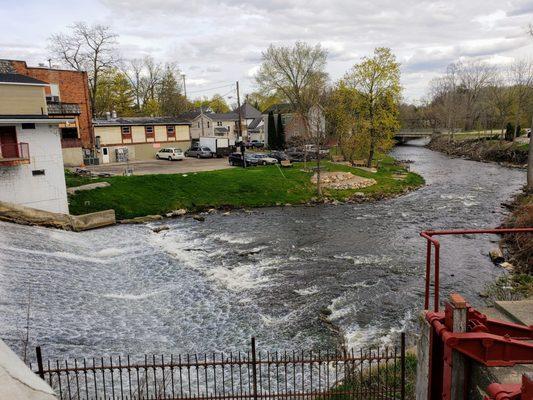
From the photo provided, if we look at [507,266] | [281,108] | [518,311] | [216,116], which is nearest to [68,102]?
[216,116]

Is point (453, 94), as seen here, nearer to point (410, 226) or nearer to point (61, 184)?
point (410, 226)

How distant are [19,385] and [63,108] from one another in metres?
42.2

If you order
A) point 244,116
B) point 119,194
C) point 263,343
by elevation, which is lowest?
point 263,343

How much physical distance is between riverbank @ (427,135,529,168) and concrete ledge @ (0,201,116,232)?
153 feet

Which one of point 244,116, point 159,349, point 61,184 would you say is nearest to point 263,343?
point 159,349

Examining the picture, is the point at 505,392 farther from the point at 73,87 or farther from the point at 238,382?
the point at 73,87

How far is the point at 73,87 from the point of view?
46375mm

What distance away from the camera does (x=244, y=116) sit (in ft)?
264

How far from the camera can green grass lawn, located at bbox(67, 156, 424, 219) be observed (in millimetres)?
29516

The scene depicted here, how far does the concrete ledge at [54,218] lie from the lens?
2262 centimetres

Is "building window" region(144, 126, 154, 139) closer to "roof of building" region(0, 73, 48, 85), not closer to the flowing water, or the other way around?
"roof of building" region(0, 73, 48, 85)

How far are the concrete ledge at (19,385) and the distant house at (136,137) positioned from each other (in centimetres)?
4459

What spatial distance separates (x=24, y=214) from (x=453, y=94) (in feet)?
292

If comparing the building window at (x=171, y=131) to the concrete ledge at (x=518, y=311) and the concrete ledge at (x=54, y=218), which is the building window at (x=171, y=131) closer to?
the concrete ledge at (x=54, y=218)
